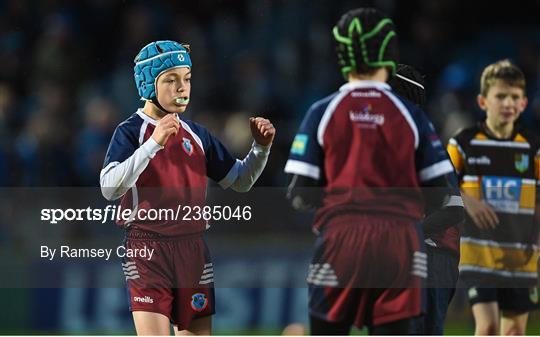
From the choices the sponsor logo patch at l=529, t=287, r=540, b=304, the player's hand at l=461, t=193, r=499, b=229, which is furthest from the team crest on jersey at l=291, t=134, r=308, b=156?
the sponsor logo patch at l=529, t=287, r=540, b=304

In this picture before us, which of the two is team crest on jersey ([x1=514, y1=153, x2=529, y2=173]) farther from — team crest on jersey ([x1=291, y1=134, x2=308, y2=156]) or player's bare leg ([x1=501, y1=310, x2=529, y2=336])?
team crest on jersey ([x1=291, y1=134, x2=308, y2=156])

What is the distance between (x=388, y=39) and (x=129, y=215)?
1.76 metres

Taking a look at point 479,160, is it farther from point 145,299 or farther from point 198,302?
point 145,299

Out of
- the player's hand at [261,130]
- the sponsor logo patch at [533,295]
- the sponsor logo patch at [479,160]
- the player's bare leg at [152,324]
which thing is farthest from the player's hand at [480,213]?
the player's bare leg at [152,324]

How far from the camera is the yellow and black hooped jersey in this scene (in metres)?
7.49

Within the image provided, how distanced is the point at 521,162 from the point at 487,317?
40.5 inches

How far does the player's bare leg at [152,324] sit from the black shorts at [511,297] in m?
2.63

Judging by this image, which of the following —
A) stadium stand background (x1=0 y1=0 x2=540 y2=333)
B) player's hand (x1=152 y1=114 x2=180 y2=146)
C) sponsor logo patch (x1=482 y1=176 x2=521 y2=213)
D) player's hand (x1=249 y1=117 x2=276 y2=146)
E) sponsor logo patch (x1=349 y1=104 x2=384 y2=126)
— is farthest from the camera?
stadium stand background (x1=0 y1=0 x2=540 y2=333)

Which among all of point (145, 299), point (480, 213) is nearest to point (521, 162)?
point (480, 213)

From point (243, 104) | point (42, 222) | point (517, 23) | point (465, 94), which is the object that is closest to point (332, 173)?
point (42, 222)

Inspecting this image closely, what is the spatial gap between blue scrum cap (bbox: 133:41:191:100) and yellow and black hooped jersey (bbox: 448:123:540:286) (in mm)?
2308

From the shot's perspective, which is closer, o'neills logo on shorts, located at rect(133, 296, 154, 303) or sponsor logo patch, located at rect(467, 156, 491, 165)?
o'neills logo on shorts, located at rect(133, 296, 154, 303)

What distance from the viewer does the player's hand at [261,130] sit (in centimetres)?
579

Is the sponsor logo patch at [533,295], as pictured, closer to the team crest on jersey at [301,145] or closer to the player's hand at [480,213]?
the player's hand at [480,213]
